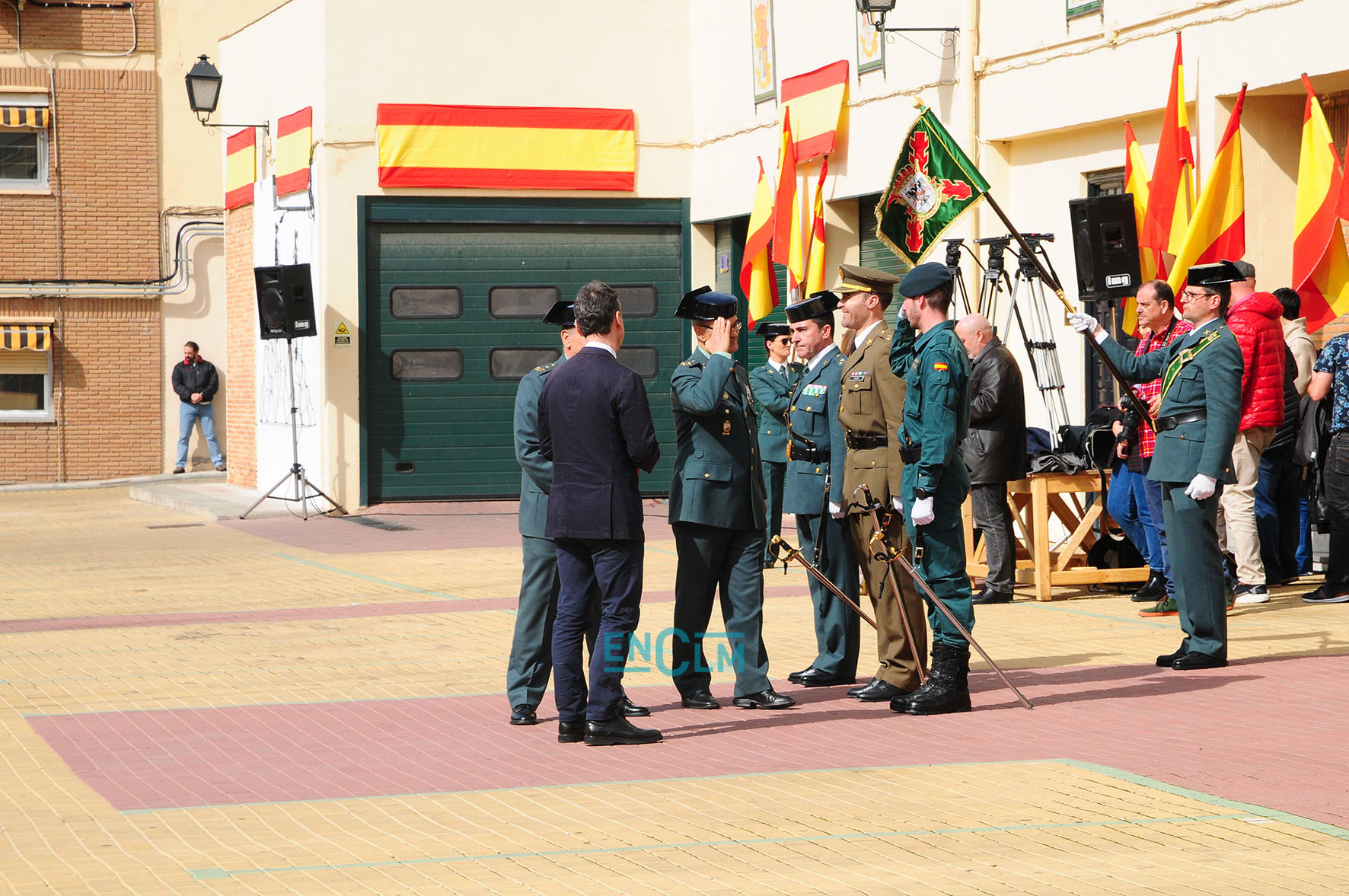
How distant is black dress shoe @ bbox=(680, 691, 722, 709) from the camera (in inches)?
330

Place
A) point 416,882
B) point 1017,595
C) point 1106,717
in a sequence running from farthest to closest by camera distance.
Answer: point 1017,595 < point 1106,717 < point 416,882

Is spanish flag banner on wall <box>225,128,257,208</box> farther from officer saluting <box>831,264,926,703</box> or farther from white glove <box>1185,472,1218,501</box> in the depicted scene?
white glove <box>1185,472,1218,501</box>

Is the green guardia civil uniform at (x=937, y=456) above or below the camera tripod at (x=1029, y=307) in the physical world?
below

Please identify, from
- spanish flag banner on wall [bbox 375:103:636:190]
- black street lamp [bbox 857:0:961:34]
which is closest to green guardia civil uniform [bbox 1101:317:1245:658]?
black street lamp [bbox 857:0:961:34]

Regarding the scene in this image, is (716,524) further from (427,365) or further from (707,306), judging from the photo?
(427,365)

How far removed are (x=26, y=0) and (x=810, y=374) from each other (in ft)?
73.4

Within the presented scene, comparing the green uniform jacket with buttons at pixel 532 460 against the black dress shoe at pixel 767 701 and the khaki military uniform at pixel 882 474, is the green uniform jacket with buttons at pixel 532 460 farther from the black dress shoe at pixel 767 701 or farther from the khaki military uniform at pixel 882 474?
the khaki military uniform at pixel 882 474

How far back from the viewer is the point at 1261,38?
1280cm

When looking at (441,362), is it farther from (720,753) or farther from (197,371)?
(720,753)

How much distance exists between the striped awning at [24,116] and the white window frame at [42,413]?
340 centimetres

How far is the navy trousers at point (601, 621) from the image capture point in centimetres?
745

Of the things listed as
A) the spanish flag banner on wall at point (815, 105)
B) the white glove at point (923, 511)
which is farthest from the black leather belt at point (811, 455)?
the spanish flag banner on wall at point (815, 105)

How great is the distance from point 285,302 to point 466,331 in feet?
7.29

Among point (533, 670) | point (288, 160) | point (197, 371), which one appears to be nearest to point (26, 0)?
point (197, 371)
